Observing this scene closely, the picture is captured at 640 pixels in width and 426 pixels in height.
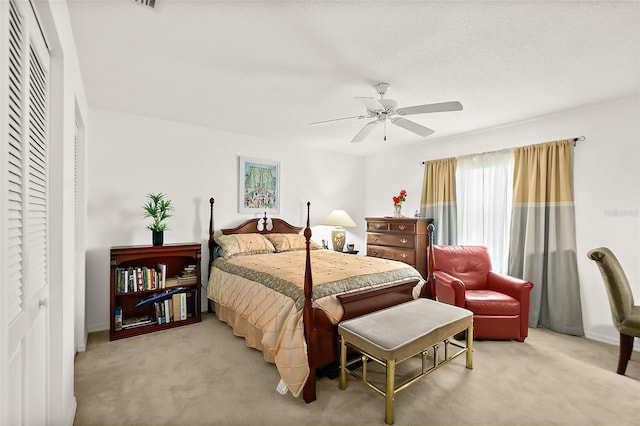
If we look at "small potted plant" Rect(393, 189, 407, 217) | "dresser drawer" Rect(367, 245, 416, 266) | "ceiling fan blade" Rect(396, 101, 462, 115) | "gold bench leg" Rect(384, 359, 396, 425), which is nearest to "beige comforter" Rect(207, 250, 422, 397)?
"gold bench leg" Rect(384, 359, 396, 425)

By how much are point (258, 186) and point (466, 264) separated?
311cm

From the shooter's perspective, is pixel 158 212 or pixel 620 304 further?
pixel 158 212

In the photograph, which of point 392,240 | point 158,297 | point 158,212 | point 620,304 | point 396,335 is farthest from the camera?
point 392,240

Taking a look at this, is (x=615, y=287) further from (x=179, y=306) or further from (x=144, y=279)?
(x=144, y=279)

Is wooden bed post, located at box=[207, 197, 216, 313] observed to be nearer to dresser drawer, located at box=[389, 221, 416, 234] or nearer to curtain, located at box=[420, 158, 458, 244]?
dresser drawer, located at box=[389, 221, 416, 234]

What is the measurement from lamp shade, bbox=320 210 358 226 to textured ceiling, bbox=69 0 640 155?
2131 mm

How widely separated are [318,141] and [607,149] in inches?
140

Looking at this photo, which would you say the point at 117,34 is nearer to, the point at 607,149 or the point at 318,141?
the point at 318,141

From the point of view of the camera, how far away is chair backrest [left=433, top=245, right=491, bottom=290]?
12.3 feet

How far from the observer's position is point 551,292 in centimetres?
352

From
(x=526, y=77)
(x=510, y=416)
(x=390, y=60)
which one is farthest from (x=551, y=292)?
(x=390, y=60)

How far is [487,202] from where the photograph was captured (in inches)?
168

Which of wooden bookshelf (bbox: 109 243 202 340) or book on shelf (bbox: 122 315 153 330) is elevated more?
wooden bookshelf (bbox: 109 243 202 340)

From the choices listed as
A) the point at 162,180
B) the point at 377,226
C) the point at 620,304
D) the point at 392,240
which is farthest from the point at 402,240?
the point at 162,180
